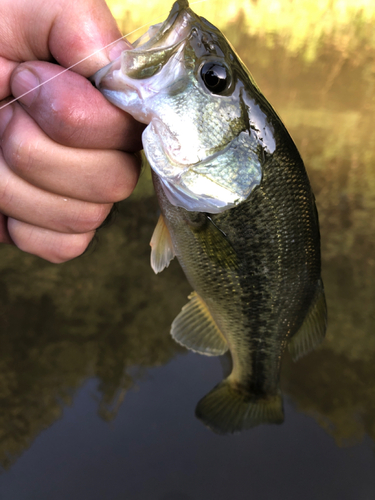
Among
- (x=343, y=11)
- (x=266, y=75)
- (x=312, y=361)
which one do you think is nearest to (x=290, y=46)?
(x=266, y=75)

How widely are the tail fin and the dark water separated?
3.03 feet

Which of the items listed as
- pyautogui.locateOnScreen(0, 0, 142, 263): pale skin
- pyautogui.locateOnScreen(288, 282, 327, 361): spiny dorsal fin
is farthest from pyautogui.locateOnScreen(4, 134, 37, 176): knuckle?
pyautogui.locateOnScreen(288, 282, 327, 361): spiny dorsal fin

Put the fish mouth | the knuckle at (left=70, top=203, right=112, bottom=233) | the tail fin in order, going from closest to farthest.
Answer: the fish mouth, the knuckle at (left=70, top=203, right=112, bottom=233), the tail fin

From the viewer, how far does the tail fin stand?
115 cm

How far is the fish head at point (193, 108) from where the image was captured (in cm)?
51

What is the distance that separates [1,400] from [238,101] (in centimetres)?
218

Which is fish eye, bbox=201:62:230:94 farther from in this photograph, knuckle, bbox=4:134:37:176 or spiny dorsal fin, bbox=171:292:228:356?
spiny dorsal fin, bbox=171:292:228:356

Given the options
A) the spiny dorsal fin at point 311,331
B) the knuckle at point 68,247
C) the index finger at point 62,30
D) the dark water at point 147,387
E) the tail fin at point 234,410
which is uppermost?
the index finger at point 62,30

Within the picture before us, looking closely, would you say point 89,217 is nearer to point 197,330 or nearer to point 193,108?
point 193,108

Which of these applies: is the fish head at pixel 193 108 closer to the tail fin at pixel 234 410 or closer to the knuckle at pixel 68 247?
the knuckle at pixel 68 247

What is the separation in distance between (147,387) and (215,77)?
194 cm

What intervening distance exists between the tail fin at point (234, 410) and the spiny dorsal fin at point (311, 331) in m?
0.30

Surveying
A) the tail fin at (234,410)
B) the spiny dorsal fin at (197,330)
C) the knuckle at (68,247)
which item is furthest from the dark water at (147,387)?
the knuckle at (68,247)

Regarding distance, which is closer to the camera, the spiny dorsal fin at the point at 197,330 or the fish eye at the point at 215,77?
the fish eye at the point at 215,77
